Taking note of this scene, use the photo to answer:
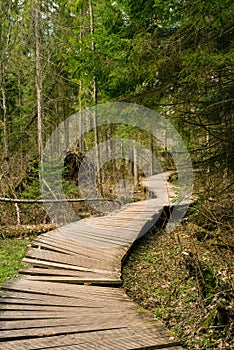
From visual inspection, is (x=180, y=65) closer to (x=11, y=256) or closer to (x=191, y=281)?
(x=191, y=281)

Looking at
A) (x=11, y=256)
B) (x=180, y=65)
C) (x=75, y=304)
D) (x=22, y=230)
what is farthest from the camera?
(x=22, y=230)

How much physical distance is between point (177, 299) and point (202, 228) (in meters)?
3.55

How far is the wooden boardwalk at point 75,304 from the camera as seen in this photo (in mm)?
2895

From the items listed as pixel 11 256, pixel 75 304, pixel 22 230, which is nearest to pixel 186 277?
pixel 75 304

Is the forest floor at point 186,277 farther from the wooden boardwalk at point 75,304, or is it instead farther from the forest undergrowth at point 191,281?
the wooden boardwalk at point 75,304

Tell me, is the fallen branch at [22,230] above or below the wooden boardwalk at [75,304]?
above

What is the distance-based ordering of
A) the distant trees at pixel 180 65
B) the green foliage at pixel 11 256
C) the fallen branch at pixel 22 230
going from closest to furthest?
1. the distant trees at pixel 180 65
2. the green foliage at pixel 11 256
3. the fallen branch at pixel 22 230

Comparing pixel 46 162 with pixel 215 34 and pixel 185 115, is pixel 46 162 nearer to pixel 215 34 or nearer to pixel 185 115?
pixel 185 115

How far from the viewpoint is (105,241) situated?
6.55 meters

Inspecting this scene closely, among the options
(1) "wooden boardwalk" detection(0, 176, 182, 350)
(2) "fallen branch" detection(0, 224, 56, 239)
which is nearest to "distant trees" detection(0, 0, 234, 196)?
(1) "wooden boardwalk" detection(0, 176, 182, 350)

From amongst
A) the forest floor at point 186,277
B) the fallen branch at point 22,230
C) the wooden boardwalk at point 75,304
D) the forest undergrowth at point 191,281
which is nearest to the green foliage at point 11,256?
the forest floor at point 186,277

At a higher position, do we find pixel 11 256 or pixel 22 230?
pixel 22 230

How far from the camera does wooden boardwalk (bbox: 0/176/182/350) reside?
9.50 feet

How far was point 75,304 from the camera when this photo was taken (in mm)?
3715
